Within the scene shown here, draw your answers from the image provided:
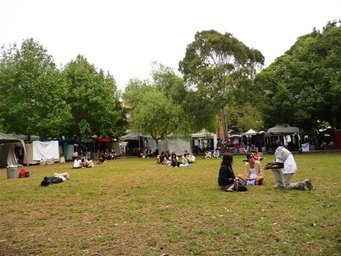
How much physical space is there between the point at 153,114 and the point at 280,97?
12.0 m

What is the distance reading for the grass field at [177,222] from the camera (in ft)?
18.5

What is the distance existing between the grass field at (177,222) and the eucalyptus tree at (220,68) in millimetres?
22813

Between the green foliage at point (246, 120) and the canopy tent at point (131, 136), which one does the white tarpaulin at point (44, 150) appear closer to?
the canopy tent at point (131, 136)

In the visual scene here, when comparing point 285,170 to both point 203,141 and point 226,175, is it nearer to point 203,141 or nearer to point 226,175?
point 226,175

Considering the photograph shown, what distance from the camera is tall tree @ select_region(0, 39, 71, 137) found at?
109 feet

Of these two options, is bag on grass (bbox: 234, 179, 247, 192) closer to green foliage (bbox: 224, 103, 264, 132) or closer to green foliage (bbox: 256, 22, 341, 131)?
green foliage (bbox: 256, 22, 341, 131)

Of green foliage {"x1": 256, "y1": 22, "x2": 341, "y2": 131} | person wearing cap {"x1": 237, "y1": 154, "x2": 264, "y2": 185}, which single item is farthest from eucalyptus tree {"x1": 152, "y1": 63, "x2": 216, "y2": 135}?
person wearing cap {"x1": 237, "y1": 154, "x2": 264, "y2": 185}

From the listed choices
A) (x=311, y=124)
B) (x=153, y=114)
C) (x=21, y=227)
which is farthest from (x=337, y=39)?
(x=21, y=227)

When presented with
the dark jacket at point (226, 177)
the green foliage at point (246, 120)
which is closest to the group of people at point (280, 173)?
the dark jacket at point (226, 177)

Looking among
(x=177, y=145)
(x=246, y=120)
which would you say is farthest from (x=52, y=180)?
(x=246, y=120)

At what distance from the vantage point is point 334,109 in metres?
29.4

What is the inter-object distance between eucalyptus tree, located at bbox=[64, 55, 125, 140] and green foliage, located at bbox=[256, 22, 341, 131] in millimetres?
15936

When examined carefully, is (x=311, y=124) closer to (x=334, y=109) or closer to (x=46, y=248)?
(x=334, y=109)

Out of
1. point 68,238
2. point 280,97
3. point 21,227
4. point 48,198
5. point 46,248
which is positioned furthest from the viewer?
point 280,97
